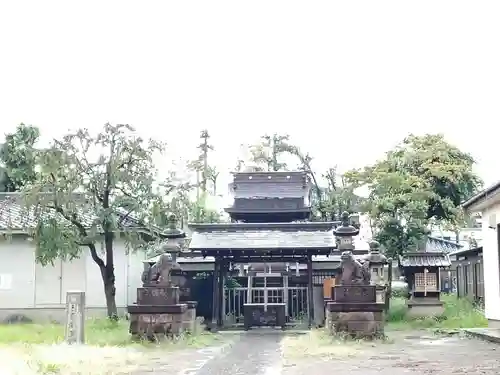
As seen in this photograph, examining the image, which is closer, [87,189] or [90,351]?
[90,351]

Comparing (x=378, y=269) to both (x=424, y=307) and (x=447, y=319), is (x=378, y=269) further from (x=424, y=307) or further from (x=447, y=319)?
(x=424, y=307)

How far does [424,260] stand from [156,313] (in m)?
12.4

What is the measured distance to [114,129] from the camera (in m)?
20.3

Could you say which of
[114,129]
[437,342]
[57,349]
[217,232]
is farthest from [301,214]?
[57,349]

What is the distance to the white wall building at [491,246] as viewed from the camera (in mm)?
18750

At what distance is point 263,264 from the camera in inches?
990

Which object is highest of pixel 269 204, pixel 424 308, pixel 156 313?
pixel 269 204

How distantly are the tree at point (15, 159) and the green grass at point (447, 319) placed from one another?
18.0 metres

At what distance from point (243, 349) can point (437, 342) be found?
433cm

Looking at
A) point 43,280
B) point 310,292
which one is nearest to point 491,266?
point 310,292

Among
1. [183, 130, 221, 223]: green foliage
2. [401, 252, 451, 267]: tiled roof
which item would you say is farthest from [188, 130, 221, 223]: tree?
[401, 252, 451, 267]: tiled roof

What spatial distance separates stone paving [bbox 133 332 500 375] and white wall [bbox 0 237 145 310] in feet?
29.8

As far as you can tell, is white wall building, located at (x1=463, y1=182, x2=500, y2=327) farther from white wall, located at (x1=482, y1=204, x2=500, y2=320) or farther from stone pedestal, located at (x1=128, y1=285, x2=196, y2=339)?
stone pedestal, located at (x1=128, y1=285, x2=196, y2=339)

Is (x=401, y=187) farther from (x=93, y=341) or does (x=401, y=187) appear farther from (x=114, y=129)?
(x=93, y=341)
